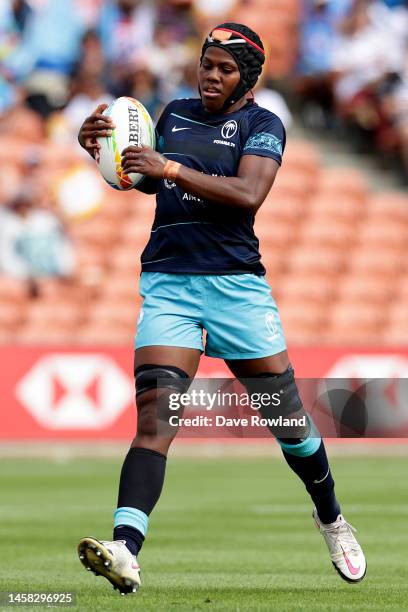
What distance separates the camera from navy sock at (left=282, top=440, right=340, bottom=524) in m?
7.16

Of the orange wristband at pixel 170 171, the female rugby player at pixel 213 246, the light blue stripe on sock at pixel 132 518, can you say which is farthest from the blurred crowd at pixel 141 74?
the light blue stripe on sock at pixel 132 518

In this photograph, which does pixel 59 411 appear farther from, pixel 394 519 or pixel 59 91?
pixel 394 519

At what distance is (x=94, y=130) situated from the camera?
705 centimetres

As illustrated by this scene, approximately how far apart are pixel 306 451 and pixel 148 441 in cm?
83

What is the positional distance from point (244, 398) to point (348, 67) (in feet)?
47.6

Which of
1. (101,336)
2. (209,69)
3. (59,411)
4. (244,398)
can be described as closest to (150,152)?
(209,69)

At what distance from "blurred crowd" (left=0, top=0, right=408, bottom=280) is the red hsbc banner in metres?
1.89

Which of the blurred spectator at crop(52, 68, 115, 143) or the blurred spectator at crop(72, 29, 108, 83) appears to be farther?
the blurred spectator at crop(52, 68, 115, 143)

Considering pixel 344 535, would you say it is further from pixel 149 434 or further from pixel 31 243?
pixel 31 243

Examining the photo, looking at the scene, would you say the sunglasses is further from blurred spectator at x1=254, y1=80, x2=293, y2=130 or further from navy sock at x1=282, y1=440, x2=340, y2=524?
blurred spectator at x1=254, y1=80, x2=293, y2=130

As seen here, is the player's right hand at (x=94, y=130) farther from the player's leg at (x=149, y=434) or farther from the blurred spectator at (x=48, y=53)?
the blurred spectator at (x=48, y=53)

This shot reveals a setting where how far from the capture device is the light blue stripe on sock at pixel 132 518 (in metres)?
6.49

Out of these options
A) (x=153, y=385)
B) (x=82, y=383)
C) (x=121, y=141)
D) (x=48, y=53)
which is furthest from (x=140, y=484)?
(x=48, y=53)

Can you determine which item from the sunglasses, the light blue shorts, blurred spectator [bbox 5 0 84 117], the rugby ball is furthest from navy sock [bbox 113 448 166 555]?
blurred spectator [bbox 5 0 84 117]
